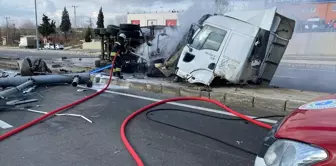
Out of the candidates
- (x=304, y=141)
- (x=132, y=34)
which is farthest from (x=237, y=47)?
(x=304, y=141)

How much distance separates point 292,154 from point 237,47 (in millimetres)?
5046

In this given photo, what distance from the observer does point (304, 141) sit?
1497mm

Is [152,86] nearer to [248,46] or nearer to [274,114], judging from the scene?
[248,46]

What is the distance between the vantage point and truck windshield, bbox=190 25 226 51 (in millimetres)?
6562

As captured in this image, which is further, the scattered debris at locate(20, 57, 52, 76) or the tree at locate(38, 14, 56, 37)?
the tree at locate(38, 14, 56, 37)

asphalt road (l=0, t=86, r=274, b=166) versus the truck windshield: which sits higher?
the truck windshield

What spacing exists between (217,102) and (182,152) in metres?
2.50

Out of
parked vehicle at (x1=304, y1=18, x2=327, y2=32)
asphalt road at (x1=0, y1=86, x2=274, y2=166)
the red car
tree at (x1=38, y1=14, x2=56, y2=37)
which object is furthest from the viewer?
tree at (x1=38, y1=14, x2=56, y2=37)

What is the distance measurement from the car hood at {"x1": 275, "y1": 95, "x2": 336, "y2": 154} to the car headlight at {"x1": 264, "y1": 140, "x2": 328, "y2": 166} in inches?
1.3

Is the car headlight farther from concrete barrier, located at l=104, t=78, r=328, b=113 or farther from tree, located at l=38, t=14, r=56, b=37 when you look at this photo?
tree, located at l=38, t=14, r=56, b=37

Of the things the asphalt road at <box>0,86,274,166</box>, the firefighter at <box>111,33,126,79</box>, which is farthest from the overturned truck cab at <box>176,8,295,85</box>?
the firefighter at <box>111,33,126,79</box>

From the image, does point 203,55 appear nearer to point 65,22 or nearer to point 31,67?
point 31,67

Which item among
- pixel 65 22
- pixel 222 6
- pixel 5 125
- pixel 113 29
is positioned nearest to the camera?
pixel 5 125

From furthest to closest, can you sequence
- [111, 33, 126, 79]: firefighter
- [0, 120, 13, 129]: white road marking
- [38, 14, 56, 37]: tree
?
[38, 14, 56, 37]: tree, [111, 33, 126, 79]: firefighter, [0, 120, 13, 129]: white road marking
